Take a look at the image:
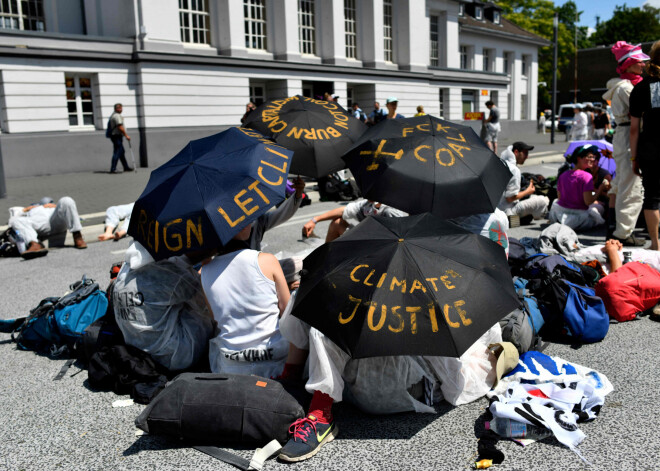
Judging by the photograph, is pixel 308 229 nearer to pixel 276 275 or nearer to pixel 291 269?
pixel 291 269

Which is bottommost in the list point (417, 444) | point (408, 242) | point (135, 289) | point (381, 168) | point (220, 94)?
point (417, 444)

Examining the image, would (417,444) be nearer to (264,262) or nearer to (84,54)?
(264,262)

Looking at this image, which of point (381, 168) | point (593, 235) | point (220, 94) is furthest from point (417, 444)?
point (220, 94)

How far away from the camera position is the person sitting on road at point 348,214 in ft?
14.9

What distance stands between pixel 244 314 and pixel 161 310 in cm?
64

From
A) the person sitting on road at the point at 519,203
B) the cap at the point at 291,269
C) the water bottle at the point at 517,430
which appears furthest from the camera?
the person sitting on road at the point at 519,203

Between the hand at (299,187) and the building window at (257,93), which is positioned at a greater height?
the building window at (257,93)

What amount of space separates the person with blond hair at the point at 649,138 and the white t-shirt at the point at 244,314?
459 cm

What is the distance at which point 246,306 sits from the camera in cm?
335

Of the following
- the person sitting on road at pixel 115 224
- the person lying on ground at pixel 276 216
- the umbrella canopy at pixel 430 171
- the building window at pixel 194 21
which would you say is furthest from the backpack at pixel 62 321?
the building window at pixel 194 21

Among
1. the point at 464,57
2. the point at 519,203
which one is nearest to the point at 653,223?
the point at 519,203

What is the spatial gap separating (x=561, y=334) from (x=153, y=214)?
304 centimetres

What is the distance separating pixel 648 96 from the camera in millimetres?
5969

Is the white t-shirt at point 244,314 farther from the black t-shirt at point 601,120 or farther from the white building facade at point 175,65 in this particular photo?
the black t-shirt at point 601,120
